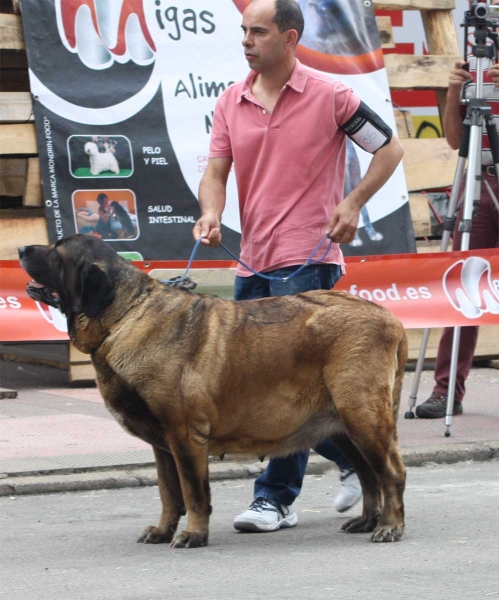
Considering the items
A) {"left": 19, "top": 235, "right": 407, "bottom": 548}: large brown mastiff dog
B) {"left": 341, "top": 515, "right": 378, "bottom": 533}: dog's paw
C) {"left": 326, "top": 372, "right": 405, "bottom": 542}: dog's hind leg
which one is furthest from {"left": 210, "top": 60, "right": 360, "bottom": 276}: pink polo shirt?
{"left": 341, "top": 515, "right": 378, "bottom": 533}: dog's paw

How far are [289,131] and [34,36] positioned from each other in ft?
14.3

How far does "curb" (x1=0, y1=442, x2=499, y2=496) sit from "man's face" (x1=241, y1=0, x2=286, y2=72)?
254 cm

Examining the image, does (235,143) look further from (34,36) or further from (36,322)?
(34,36)

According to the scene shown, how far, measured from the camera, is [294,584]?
458 centimetres

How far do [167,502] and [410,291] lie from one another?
3.83 meters

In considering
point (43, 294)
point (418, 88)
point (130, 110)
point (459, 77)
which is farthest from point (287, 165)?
point (418, 88)

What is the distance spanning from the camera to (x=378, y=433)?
522cm

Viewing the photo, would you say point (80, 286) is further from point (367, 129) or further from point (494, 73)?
point (494, 73)

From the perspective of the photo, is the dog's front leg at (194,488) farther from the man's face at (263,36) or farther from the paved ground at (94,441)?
the man's face at (263,36)

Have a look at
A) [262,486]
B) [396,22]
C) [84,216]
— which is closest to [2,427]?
[84,216]

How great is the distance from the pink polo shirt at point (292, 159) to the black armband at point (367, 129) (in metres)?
0.04

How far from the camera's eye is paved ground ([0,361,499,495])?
22.3ft

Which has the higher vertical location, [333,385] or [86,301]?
[86,301]

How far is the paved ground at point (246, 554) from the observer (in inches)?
177
